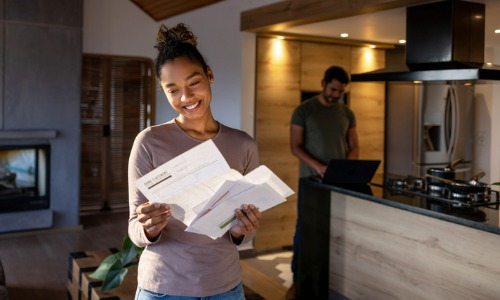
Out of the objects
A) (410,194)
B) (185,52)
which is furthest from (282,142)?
Answer: (185,52)

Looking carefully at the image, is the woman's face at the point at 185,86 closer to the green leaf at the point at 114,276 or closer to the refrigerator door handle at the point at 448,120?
the green leaf at the point at 114,276

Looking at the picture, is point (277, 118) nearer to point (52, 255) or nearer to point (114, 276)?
point (52, 255)

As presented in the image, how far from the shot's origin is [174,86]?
4.91ft

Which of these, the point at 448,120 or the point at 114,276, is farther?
the point at 448,120

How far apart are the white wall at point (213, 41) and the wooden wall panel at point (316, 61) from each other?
0.59 metres

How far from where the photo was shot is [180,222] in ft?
4.84

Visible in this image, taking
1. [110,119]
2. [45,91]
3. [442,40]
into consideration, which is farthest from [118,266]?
[110,119]

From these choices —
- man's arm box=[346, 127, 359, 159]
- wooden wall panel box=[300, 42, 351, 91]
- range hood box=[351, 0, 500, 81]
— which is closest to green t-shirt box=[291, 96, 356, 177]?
man's arm box=[346, 127, 359, 159]

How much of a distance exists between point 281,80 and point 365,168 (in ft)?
5.99

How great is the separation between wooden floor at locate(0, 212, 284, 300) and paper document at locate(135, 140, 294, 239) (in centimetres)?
193

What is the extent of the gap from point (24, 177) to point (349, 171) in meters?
3.55

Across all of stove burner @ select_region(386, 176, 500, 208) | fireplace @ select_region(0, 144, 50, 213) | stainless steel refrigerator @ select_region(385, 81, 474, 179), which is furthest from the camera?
stainless steel refrigerator @ select_region(385, 81, 474, 179)

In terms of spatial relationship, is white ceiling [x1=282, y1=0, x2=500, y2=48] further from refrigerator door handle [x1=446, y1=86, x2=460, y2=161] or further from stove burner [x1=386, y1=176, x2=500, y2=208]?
stove burner [x1=386, y1=176, x2=500, y2=208]

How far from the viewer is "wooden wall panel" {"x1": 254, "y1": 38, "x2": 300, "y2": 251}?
16.6ft
